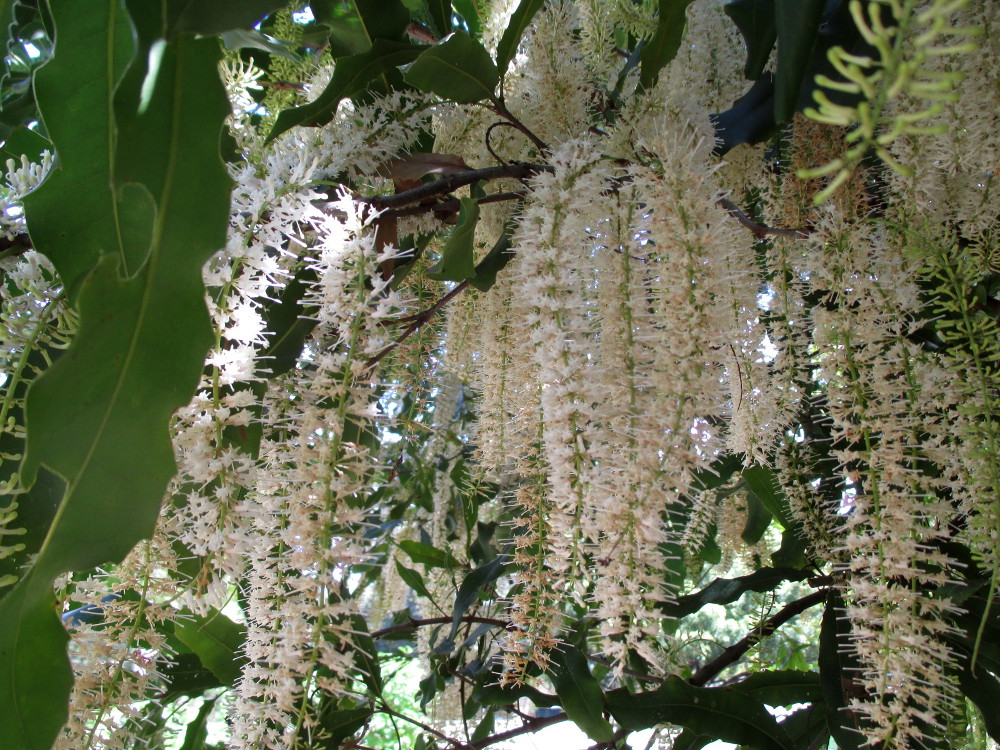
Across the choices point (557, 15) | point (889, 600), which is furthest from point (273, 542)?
point (557, 15)

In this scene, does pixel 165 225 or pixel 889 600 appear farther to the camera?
pixel 889 600

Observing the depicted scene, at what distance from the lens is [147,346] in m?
0.74

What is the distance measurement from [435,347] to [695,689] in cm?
93

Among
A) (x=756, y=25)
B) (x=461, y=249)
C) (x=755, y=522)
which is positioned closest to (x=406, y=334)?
(x=461, y=249)

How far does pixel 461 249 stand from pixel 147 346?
1.78ft

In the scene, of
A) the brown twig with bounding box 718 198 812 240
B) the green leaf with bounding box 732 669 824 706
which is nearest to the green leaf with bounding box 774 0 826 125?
the brown twig with bounding box 718 198 812 240

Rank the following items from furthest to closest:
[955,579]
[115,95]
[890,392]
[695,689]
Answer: [695,689] → [955,579] → [890,392] → [115,95]

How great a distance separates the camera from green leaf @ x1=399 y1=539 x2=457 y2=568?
2037mm

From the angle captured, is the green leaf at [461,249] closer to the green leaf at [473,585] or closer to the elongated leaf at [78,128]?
the elongated leaf at [78,128]

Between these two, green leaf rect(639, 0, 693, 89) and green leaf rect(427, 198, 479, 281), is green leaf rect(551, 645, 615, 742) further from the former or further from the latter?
green leaf rect(639, 0, 693, 89)

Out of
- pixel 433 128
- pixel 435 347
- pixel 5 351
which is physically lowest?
pixel 5 351

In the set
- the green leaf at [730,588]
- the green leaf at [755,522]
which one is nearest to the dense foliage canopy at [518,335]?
the green leaf at [730,588]

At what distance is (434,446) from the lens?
8.43ft

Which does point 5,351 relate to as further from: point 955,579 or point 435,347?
point 955,579
